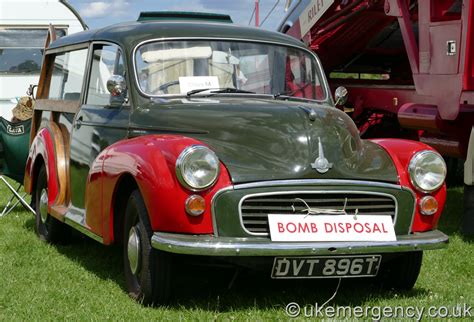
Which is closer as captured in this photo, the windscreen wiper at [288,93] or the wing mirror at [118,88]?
the wing mirror at [118,88]

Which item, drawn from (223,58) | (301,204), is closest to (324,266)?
(301,204)

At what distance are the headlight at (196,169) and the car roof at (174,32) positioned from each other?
1.44 metres

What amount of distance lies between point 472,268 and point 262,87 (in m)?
1.87

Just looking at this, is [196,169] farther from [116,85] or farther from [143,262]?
[116,85]

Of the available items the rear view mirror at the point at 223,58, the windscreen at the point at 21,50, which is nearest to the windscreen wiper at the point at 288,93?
the rear view mirror at the point at 223,58

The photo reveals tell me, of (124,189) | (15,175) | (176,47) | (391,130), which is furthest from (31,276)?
(391,130)

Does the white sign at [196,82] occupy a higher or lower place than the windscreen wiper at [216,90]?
higher

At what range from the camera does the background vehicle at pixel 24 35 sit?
14812 millimetres

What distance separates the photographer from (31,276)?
18.5ft

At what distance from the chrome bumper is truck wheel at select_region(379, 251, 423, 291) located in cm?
53

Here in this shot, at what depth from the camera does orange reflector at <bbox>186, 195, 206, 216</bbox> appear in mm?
4465

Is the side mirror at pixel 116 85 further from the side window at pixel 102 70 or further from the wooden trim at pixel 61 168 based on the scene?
the wooden trim at pixel 61 168

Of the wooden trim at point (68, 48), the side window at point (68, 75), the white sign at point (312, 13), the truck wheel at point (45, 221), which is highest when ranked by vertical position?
the white sign at point (312, 13)

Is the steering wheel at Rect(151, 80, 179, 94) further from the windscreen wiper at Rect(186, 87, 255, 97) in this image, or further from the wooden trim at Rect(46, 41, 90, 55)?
the wooden trim at Rect(46, 41, 90, 55)
